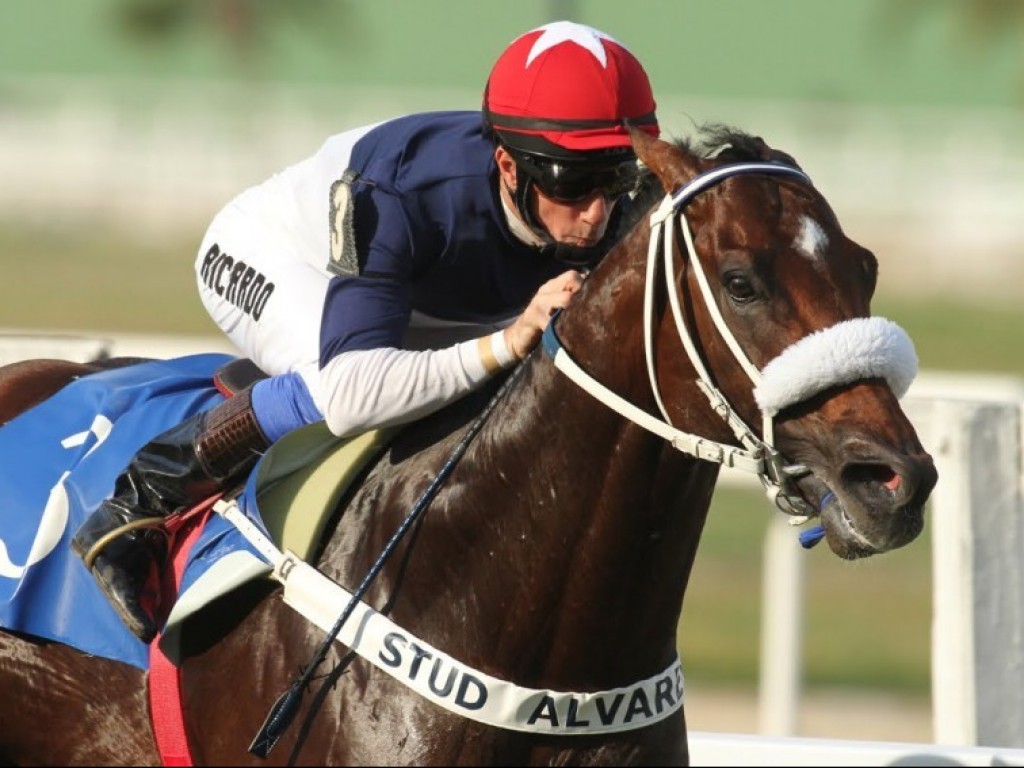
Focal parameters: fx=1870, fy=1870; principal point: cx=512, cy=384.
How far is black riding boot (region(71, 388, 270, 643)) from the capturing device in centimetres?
382

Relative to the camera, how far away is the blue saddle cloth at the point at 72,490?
3.92 metres

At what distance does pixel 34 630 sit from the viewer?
4.02m

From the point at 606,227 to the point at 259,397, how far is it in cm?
80

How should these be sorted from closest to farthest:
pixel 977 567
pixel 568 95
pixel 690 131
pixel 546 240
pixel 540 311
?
pixel 540 311 → pixel 568 95 → pixel 546 240 → pixel 977 567 → pixel 690 131

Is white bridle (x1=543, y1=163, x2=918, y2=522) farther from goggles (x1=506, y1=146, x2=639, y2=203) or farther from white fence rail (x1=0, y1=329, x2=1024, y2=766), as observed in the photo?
white fence rail (x1=0, y1=329, x2=1024, y2=766)

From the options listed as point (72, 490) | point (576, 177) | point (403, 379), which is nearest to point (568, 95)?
point (576, 177)

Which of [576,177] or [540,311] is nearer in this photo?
[540,311]

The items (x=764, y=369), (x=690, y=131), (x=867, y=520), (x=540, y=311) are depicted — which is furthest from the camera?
(x=690, y=131)

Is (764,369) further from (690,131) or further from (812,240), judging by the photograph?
(690,131)

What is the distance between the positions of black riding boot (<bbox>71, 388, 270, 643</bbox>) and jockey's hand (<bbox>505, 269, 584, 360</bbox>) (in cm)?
63

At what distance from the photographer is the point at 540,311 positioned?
3.49m

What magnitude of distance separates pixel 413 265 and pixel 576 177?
397 millimetres

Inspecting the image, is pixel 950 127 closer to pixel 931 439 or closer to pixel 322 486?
pixel 931 439

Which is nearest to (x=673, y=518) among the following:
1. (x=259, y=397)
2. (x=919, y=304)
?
(x=259, y=397)
